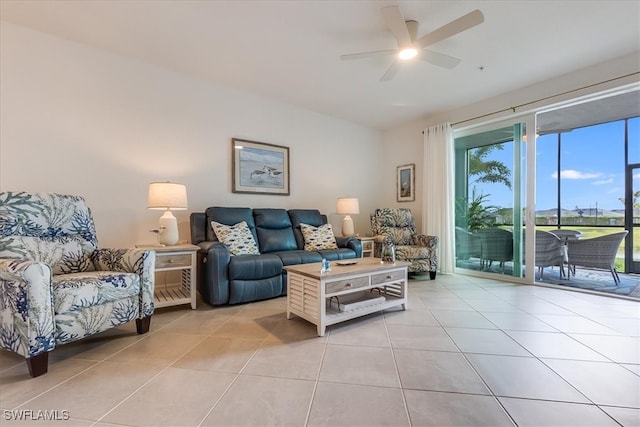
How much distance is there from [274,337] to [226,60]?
2.73 meters

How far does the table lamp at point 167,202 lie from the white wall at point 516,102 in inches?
142

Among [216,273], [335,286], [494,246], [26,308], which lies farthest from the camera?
[494,246]

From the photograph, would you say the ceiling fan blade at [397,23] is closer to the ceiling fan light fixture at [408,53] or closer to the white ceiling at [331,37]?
the ceiling fan light fixture at [408,53]

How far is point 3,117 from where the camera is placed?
7.84 ft

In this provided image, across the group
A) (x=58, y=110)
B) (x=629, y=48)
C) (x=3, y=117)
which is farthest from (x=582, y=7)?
(x=3, y=117)

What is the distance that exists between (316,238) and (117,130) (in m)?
2.46

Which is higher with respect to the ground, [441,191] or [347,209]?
[441,191]

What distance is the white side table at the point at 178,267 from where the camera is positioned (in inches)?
101

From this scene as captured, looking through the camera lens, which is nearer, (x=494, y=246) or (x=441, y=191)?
(x=494, y=246)

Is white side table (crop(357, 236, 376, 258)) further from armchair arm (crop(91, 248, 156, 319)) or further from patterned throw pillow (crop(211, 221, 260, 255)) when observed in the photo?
armchair arm (crop(91, 248, 156, 319))

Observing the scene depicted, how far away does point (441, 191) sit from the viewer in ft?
14.0

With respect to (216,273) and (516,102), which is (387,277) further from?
(516,102)

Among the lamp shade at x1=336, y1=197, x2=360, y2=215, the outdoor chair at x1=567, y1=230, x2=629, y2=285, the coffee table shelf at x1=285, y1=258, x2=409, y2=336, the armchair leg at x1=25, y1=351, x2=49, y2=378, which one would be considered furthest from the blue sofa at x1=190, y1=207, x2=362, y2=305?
the outdoor chair at x1=567, y1=230, x2=629, y2=285

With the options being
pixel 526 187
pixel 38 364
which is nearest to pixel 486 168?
pixel 526 187
